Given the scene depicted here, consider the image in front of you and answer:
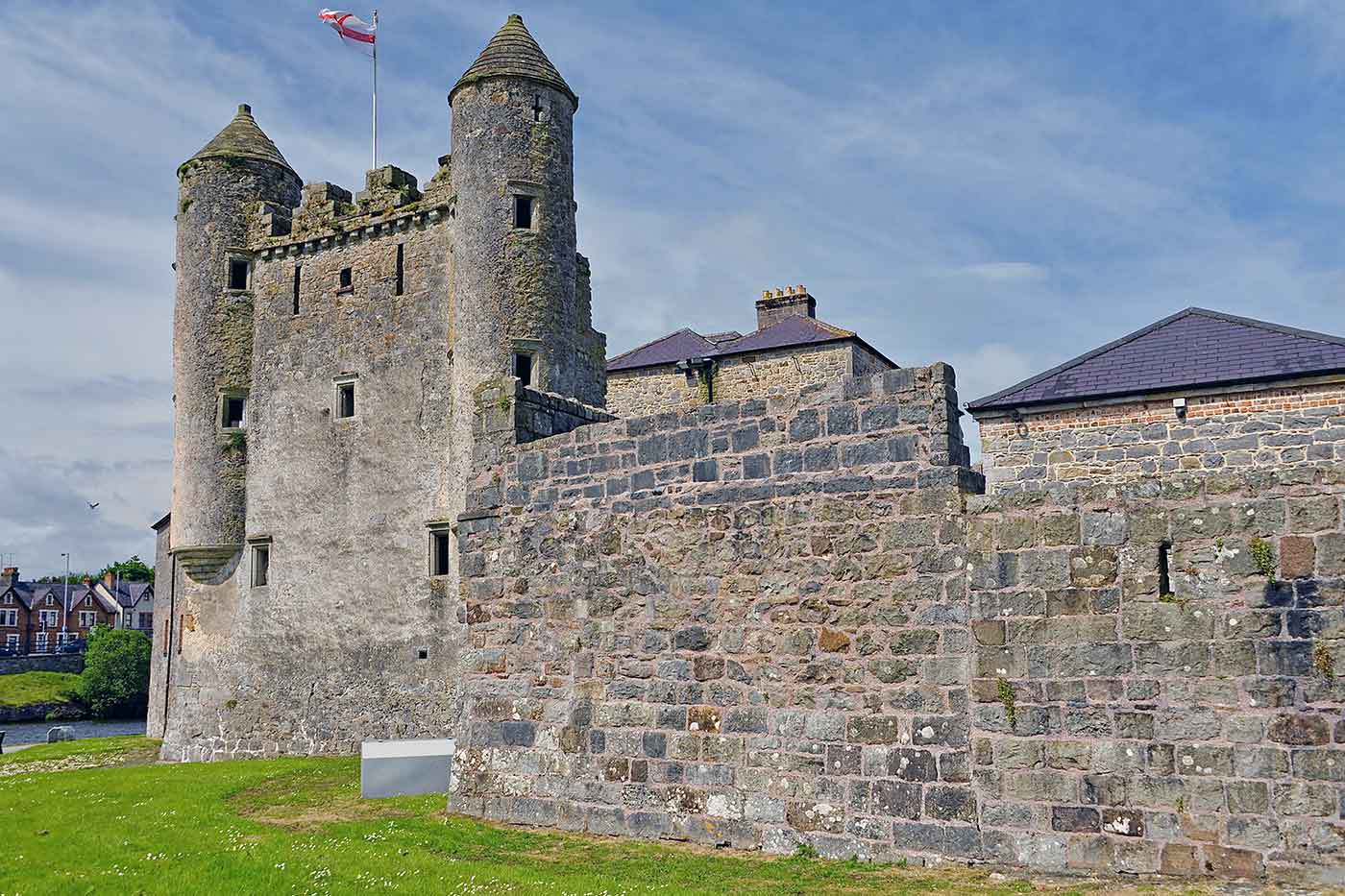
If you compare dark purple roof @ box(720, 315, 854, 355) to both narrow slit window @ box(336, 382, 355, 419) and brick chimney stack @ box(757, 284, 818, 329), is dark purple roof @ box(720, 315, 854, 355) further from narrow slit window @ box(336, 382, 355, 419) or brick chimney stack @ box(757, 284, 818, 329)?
narrow slit window @ box(336, 382, 355, 419)

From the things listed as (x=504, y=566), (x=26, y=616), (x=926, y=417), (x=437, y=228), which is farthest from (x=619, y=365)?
(x=26, y=616)

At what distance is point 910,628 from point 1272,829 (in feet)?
9.42

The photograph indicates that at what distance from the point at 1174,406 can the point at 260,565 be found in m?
18.3

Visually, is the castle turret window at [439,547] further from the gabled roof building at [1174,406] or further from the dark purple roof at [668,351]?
the dark purple roof at [668,351]

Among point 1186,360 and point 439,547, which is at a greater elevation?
point 1186,360

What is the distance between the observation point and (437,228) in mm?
23250

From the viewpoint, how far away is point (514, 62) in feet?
73.2

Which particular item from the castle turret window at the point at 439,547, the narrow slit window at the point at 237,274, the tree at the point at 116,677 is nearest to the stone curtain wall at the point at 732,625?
the castle turret window at the point at 439,547

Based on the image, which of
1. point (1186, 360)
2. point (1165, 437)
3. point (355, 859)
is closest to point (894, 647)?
point (355, 859)

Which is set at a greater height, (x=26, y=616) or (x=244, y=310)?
(x=244, y=310)

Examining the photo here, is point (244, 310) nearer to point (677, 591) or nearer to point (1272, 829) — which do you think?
point (677, 591)

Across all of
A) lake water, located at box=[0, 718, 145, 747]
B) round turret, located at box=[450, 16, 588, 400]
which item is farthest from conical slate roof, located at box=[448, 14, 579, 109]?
lake water, located at box=[0, 718, 145, 747]

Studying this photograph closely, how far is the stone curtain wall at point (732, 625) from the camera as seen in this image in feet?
30.5

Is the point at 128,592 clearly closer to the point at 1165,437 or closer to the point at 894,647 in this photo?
the point at 1165,437
